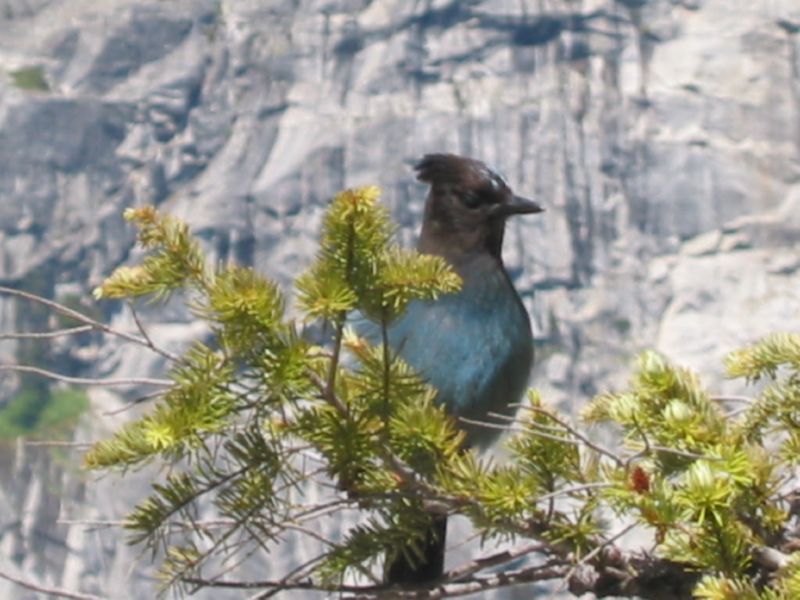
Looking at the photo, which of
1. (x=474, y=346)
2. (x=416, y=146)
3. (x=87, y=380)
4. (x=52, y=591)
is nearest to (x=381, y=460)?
(x=87, y=380)

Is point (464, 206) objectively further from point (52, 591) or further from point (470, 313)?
point (52, 591)

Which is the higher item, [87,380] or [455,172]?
[455,172]

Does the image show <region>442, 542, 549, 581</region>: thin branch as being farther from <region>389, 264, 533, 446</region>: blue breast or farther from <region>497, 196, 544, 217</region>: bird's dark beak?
<region>497, 196, 544, 217</region>: bird's dark beak

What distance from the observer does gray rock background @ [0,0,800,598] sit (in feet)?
207

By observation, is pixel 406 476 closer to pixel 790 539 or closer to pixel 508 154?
pixel 790 539

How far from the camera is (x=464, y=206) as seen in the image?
3633mm

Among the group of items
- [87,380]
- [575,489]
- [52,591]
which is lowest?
[52,591]

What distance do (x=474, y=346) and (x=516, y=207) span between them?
1.91 ft

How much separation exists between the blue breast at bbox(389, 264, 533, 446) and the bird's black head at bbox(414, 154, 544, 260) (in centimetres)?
17

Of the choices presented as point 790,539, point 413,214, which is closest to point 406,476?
point 790,539

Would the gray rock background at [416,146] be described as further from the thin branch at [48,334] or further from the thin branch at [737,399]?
the thin branch at [48,334]

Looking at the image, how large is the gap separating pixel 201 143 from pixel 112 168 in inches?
185

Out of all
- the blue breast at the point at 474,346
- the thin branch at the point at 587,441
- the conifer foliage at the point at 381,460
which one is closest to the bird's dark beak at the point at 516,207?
the blue breast at the point at 474,346

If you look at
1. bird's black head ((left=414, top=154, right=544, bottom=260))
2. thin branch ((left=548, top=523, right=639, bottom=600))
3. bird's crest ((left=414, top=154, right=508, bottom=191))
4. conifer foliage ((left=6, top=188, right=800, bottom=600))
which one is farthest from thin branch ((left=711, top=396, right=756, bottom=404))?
bird's crest ((left=414, top=154, right=508, bottom=191))
